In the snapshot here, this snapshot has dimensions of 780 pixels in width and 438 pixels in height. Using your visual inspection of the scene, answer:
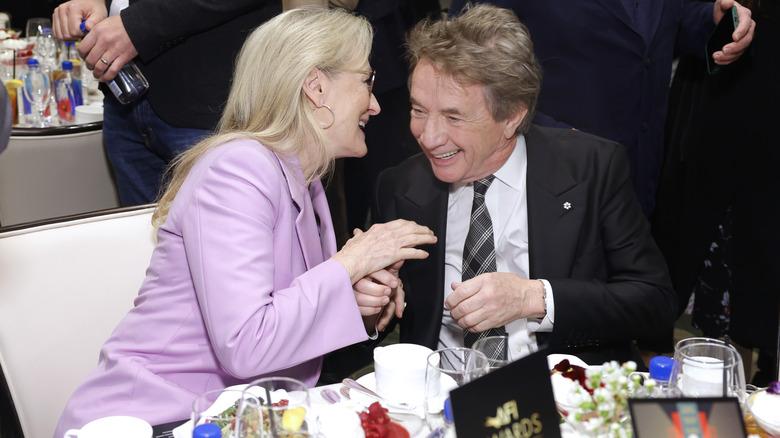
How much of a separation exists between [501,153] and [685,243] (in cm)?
Answer: 147

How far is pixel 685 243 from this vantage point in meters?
3.49

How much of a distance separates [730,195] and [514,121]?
141cm

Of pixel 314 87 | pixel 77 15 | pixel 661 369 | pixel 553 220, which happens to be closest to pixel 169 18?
pixel 77 15

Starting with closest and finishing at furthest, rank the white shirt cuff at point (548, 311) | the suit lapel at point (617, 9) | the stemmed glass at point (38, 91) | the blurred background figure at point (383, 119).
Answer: the white shirt cuff at point (548, 311) < the suit lapel at point (617, 9) < the blurred background figure at point (383, 119) < the stemmed glass at point (38, 91)

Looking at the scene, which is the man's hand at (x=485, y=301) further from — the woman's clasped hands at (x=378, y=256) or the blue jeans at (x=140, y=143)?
the blue jeans at (x=140, y=143)

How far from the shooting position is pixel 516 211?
92.7 inches

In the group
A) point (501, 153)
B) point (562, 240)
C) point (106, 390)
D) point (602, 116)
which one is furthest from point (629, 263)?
point (106, 390)

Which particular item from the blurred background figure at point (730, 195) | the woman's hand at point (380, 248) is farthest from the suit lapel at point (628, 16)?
the woman's hand at point (380, 248)

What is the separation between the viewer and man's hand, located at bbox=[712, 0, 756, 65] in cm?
300

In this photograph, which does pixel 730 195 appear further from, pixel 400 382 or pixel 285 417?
pixel 285 417

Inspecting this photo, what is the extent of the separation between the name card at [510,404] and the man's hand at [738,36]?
2.09m

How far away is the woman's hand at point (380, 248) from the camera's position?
6.28ft

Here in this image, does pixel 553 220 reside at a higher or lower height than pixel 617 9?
lower

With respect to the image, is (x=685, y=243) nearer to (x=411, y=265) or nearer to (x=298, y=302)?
(x=411, y=265)
